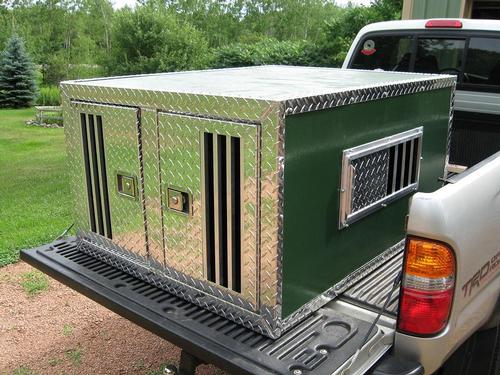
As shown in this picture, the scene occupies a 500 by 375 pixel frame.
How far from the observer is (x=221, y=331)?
2.39 m

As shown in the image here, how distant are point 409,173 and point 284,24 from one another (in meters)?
45.7

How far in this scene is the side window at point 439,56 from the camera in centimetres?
453

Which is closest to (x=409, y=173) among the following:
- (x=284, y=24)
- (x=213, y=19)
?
(x=213, y=19)

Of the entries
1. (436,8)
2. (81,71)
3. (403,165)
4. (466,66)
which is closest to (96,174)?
(403,165)

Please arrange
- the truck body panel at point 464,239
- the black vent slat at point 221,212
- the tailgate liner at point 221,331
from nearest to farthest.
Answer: the truck body panel at point 464,239 < the tailgate liner at point 221,331 < the black vent slat at point 221,212

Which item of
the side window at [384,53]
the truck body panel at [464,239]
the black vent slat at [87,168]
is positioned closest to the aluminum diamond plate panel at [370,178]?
the truck body panel at [464,239]

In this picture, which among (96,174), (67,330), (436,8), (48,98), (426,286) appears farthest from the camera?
(48,98)

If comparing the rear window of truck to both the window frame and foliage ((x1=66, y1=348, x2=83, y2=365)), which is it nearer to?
the window frame

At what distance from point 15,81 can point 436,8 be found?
567 inches

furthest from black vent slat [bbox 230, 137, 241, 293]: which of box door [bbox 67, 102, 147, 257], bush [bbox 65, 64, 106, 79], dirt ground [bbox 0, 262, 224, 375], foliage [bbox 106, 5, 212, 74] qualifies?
bush [bbox 65, 64, 106, 79]

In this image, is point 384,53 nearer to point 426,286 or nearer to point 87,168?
point 87,168

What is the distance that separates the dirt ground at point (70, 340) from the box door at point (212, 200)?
3.78 feet

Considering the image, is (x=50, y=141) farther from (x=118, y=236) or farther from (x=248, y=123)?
(x=248, y=123)

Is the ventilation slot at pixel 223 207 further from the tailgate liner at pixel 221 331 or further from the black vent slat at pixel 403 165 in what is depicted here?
the black vent slat at pixel 403 165
